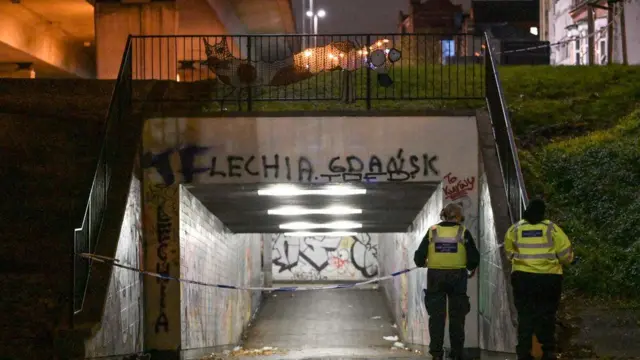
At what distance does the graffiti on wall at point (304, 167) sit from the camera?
13422mm

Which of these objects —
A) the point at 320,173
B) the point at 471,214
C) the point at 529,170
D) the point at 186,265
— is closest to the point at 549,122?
the point at 529,170

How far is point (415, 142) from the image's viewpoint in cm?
1352

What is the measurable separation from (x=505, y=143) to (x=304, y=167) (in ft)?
9.60

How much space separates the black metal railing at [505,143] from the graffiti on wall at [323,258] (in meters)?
26.1

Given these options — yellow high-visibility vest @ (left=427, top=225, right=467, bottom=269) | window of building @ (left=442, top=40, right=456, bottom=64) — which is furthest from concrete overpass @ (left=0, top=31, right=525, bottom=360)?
window of building @ (left=442, top=40, right=456, bottom=64)

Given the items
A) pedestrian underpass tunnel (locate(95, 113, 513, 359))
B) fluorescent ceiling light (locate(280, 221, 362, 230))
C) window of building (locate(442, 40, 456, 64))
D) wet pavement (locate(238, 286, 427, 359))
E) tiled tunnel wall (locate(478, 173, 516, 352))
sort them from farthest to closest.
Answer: fluorescent ceiling light (locate(280, 221, 362, 230)) < window of building (locate(442, 40, 456, 64)) < wet pavement (locate(238, 286, 427, 359)) < pedestrian underpass tunnel (locate(95, 113, 513, 359)) < tiled tunnel wall (locate(478, 173, 516, 352))

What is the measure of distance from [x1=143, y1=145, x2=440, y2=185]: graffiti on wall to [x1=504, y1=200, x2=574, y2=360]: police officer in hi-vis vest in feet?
14.2

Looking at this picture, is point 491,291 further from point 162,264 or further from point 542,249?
point 162,264

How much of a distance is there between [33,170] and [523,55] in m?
29.7

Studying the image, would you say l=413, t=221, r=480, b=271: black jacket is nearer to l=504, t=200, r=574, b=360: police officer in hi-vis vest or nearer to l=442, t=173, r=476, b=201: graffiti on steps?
l=504, t=200, r=574, b=360: police officer in hi-vis vest

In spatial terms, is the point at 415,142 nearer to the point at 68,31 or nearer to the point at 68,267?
the point at 68,267

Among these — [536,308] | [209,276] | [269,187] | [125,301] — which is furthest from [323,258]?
[536,308]

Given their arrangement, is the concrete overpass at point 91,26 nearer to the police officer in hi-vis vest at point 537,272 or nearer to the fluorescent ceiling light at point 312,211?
the fluorescent ceiling light at point 312,211

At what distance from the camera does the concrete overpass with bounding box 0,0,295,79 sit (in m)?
23.7
